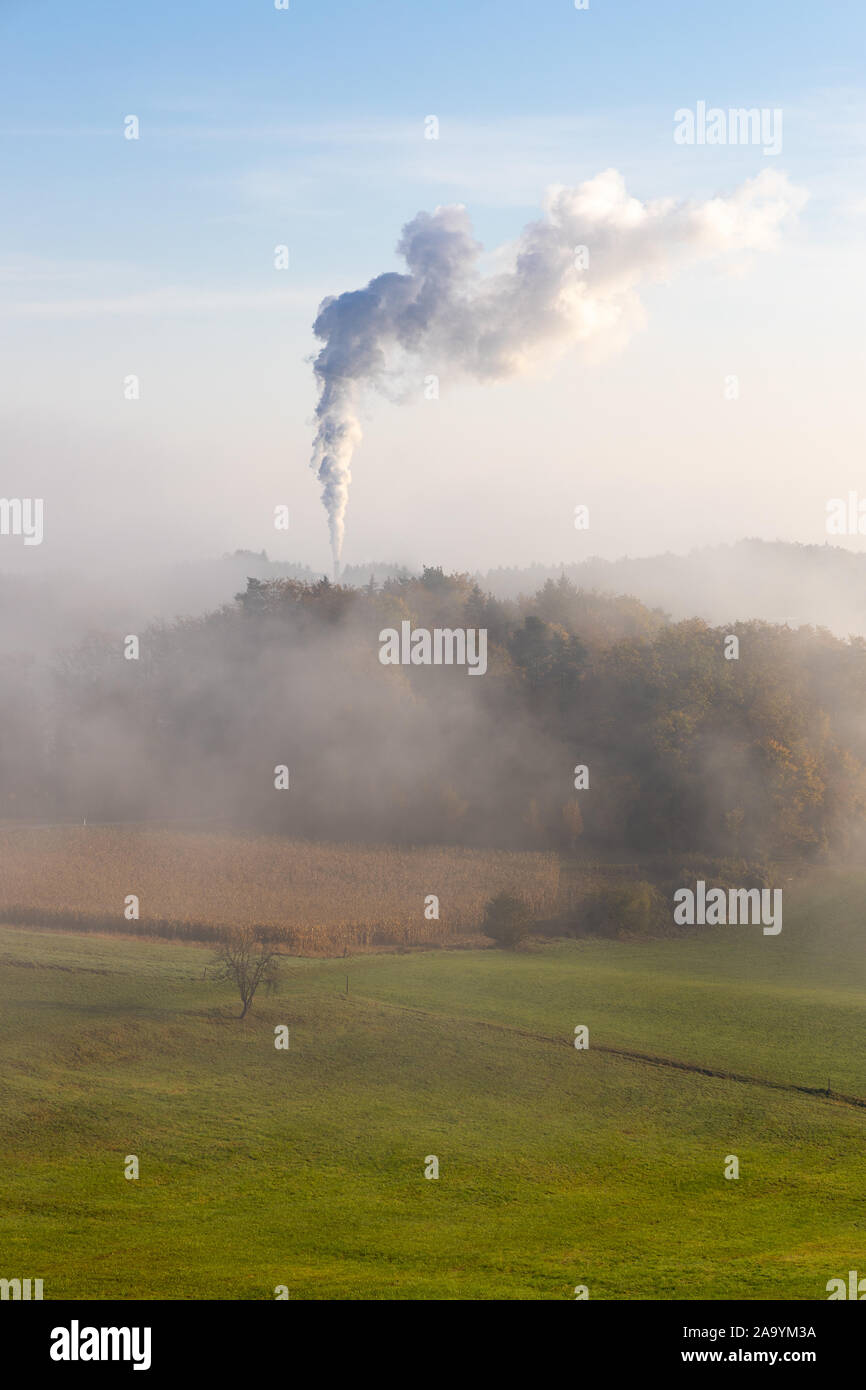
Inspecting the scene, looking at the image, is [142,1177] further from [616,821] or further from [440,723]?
[440,723]

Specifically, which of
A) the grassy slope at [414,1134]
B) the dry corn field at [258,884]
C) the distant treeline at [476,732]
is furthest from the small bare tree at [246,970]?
the distant treeline at [476,732]

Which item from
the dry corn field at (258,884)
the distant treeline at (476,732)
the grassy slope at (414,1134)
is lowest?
the grassy slope at (414,1134)

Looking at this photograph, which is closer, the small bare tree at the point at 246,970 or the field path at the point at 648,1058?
the field path at the point at 648,1058

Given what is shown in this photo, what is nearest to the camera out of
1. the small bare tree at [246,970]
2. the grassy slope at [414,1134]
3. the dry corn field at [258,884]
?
the grassy slope at [414,1134]

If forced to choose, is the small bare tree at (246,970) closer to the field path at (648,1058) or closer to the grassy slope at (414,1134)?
the grassy slope at (414,1134)

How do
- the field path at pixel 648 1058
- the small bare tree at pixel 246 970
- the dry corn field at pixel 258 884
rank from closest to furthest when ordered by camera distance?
the field path at pixel 648 1058 → the small bare tree at pixel 246 970 → the dry corn field at pixel 258 884
